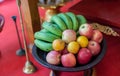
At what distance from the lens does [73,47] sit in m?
0.70

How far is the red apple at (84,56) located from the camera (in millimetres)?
699

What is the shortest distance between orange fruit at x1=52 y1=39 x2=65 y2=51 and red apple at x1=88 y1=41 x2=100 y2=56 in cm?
10

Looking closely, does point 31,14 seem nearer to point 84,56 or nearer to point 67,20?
point 67,20

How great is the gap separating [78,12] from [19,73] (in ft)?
1.44

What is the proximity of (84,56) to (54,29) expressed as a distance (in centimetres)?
15

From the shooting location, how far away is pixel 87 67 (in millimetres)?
696

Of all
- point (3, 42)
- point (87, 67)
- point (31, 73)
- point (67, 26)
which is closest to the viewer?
point (87, 67)

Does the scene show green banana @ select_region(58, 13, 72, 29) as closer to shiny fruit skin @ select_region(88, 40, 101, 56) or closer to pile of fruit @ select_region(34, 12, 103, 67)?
pile of fruit @ select_region(34, 12, 103, 67)

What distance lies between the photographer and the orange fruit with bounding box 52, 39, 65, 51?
0.71 m

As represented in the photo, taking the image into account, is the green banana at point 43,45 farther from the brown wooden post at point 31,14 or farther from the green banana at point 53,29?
the brown wooden post at point 31,14

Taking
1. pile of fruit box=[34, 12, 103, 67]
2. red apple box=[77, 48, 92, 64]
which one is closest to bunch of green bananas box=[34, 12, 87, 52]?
pile of fruit box=[34, 12, 103, 67]

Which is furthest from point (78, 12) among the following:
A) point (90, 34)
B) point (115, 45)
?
point (90, 34)

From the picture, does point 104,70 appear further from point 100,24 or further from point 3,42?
point 3,42

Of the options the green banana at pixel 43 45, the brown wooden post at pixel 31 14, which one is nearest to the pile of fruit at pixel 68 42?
the green banana at pixel 43 45
